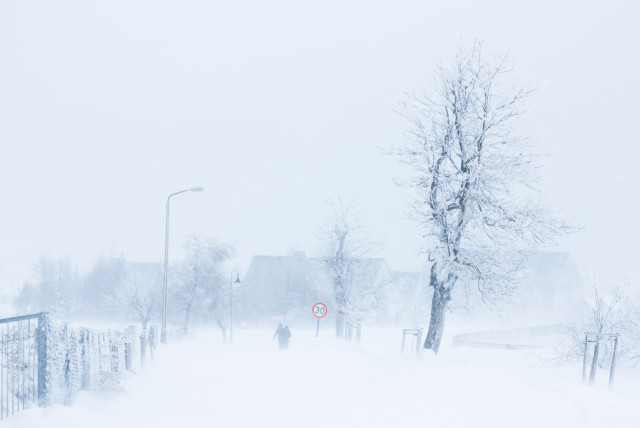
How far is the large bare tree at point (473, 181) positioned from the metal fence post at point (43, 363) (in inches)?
444

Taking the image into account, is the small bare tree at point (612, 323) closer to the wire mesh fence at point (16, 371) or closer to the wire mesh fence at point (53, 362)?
the wire mesh fence at point (53, 362)

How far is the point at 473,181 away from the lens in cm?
1728

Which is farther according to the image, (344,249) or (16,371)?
(344,249)

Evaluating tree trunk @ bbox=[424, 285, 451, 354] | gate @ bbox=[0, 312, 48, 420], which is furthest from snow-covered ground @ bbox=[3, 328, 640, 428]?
tree trunk @ bbox=[424, 285, 451, 354]

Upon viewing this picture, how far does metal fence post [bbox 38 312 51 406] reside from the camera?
9430mm

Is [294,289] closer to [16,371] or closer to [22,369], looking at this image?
[16,371]

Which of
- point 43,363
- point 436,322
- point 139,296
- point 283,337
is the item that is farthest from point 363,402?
point 139,296

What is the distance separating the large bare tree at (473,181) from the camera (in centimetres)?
1752

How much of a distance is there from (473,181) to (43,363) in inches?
481

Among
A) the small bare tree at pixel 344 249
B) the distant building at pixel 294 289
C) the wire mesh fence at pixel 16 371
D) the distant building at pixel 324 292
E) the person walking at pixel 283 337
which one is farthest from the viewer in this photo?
the distant building at pixel 324 292

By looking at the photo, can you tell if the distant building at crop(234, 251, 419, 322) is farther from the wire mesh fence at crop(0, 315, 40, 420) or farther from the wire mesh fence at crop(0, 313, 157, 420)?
the wire mesh fence at crop(0, 315, 40, 420)

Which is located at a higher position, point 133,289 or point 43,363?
point 43,363

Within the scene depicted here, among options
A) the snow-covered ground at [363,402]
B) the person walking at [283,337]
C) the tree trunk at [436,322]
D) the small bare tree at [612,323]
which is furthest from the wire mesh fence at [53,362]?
the small bare tree at [612,323]

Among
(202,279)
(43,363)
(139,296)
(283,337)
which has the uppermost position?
(43,363)
